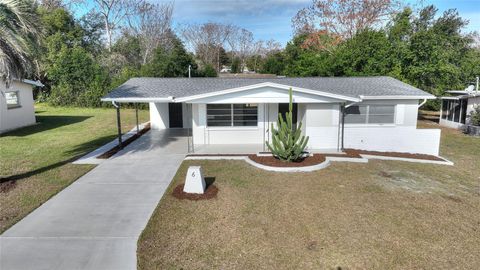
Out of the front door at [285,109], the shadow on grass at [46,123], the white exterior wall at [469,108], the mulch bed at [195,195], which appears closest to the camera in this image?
the mulch bed at [195,195]

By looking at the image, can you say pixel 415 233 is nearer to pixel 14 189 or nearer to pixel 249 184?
pixel 249 184

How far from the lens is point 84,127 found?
19.8 meters

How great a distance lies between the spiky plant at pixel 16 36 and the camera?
8.35 meters

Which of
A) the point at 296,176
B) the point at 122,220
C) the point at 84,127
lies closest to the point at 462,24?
the point at 296,176

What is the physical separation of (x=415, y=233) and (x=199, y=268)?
14.7 feet

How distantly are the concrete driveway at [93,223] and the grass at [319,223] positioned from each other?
38cm

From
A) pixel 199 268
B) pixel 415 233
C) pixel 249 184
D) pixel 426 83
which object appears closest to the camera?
pixel 199 268

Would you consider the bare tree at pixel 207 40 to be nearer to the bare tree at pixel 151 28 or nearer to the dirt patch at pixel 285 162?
the bare tree at pixel 151 28

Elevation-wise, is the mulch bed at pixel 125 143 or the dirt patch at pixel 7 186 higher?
the mulch bed at pixel 125 143

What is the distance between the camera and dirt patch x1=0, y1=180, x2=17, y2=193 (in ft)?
29.3

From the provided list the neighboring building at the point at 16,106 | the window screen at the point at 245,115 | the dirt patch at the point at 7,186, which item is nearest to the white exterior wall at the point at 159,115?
the window screen at the point at 245,115

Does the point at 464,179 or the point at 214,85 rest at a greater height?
the point at 214,85

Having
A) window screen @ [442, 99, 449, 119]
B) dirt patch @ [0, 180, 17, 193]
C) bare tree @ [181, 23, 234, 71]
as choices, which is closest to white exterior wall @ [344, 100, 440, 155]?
window screen @ [442, 99, 449, 119]

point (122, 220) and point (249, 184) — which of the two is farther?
point (249, 184)
